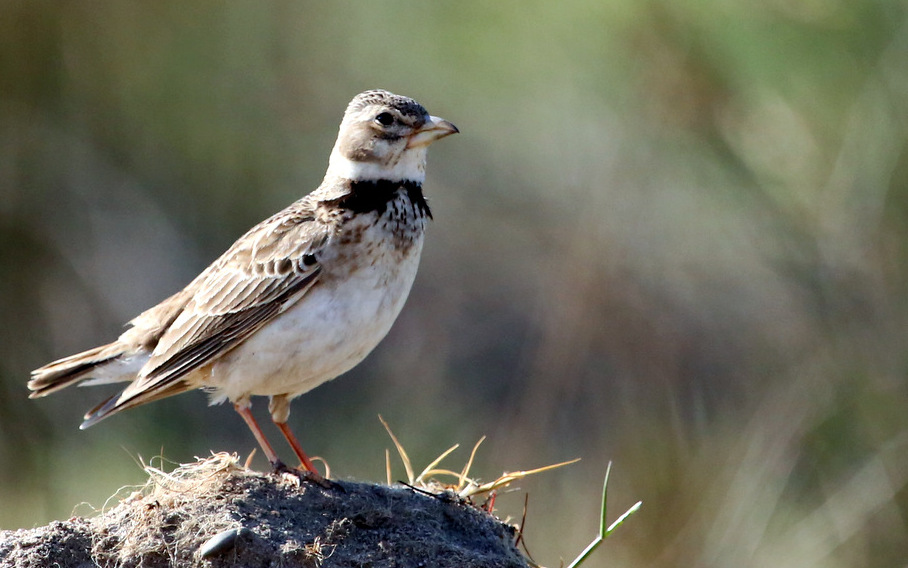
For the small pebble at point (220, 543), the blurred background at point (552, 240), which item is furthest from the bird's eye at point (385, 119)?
the blurred background at point (552, 240)

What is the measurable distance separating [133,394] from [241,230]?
22.2 ft

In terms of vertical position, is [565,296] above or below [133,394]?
below

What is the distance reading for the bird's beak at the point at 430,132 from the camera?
19.4 ft

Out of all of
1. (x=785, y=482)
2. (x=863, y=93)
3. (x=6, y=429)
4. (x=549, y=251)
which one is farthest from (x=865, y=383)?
(x=6, y=429)

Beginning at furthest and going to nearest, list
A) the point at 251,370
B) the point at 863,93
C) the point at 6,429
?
the point at 6,429, the point at 863,93, the point at 251,370

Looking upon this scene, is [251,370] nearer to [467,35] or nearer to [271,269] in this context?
[271,269]

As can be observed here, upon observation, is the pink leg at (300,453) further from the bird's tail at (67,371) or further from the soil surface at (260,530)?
the bird's tail at (67,371)

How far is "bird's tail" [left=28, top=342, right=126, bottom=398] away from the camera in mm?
6148

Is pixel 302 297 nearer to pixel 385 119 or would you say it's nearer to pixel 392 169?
pixel 392 169

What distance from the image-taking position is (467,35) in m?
11.2

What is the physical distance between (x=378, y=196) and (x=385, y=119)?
407mm

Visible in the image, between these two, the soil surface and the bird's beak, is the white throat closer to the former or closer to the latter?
the bird's beak

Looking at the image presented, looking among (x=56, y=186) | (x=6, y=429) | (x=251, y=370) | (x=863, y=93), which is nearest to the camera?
(x=251, y=370)

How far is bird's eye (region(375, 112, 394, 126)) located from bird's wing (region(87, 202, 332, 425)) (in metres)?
0.57
